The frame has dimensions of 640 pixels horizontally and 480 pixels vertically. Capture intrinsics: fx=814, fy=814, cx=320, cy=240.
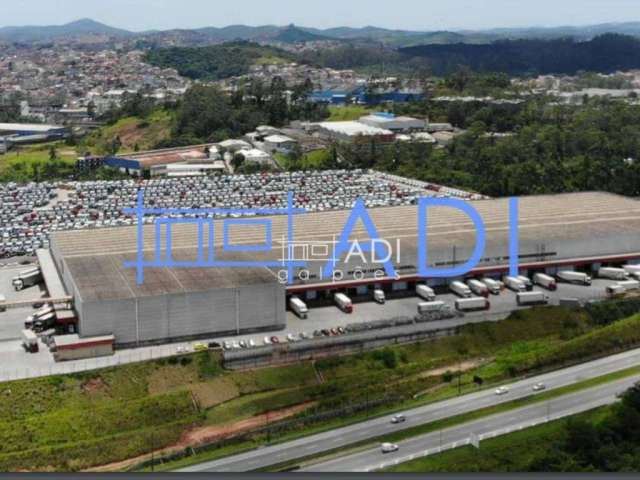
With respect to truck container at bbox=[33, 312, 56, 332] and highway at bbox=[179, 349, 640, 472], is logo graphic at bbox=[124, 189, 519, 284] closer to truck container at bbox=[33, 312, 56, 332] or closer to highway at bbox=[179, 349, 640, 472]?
truck container at bbox=[33, 312, 56, 332]

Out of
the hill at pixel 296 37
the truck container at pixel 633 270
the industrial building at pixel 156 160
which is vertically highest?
the hill at pixel 296 37

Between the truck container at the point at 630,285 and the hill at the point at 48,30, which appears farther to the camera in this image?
the truck container at the point at 630,285

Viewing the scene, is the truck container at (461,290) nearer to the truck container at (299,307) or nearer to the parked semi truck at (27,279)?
the truck container at (299,307)

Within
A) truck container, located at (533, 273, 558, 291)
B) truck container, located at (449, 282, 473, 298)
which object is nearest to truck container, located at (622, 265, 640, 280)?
truck container, located at (533, 273, 558, 291)

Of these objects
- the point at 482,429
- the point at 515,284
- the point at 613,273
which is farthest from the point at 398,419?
the point at 613,273

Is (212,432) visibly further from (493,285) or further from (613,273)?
(613,273)

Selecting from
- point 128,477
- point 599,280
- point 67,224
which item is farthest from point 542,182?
point 128,477

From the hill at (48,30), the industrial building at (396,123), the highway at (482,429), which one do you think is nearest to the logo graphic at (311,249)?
the highway at (482,429)

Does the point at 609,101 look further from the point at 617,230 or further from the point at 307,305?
the point at 307,305
